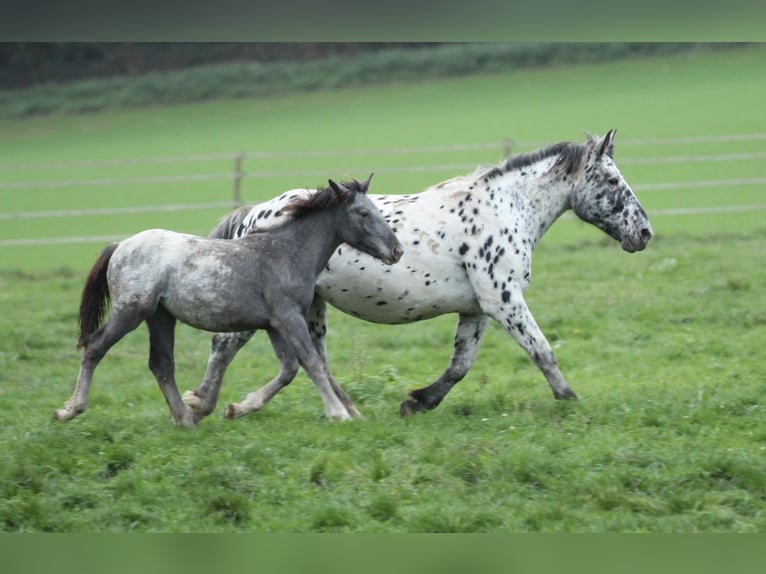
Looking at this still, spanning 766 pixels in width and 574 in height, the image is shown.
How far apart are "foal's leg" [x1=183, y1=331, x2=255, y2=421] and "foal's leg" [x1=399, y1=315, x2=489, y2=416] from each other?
135 cm

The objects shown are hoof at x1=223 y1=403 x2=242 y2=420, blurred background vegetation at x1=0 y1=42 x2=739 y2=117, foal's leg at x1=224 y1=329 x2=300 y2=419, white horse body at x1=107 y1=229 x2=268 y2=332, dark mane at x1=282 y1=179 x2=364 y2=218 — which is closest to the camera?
white horse body at x1=107 y1=229 x2=268 y2=332

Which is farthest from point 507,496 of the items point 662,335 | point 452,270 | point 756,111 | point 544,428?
point 756,111

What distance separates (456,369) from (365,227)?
1.44 m

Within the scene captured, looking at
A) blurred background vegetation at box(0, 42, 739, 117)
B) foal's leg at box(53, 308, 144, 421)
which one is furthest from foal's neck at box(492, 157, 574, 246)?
blurred background vegetation at box(0, 42, 739, 117)

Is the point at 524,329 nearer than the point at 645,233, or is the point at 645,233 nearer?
the point at 524,329

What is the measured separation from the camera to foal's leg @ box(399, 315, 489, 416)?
829 centimetres

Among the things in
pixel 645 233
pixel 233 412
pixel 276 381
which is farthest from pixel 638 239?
pixel 233 412

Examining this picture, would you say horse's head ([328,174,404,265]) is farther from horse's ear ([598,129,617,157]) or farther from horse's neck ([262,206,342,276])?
horse's ear ([598,129,617,157])

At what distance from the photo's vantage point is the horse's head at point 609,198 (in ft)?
27.7

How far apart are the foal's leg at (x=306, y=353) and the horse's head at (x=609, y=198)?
2.51 metres

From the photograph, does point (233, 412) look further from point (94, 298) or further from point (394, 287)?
point (394, 287)

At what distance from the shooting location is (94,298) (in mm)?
7637

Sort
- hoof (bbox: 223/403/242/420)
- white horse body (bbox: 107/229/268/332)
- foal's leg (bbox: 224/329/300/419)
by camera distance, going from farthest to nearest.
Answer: hoof (bbox: 223/403/242/420)
foal's leg (bbox: 224/329/300/419)
white horse body (bbox: 107/229/268/332)

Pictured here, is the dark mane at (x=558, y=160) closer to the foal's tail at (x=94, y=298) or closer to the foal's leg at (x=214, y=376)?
the foal's leg at (x=214, y=376)
